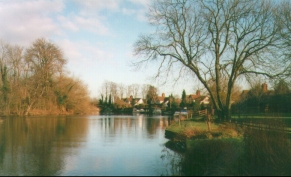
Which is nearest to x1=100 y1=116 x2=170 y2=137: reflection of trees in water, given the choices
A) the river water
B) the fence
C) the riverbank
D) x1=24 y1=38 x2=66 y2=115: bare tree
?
the river water

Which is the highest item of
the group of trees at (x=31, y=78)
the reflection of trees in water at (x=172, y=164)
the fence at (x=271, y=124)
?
the group of trees at (x=31, y=78)

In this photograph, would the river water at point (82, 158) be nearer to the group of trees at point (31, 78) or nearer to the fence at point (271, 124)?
the fence at point (271, 124)

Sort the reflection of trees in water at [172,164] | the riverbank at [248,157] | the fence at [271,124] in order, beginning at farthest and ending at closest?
the reflection of trees in water at [172,164]
the fence at [271,124]
the riverbank at [248,157]

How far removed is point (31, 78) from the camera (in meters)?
60.2

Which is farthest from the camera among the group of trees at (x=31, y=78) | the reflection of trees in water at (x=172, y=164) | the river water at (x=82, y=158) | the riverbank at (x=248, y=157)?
the group of trees at (x=31, y=78)

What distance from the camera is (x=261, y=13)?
1164 inches

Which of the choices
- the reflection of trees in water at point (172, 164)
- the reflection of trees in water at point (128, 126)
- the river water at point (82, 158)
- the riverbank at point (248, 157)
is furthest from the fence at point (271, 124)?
the reflection of trees in water at point (128, 126)

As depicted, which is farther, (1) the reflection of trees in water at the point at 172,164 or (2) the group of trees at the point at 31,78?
(2) the group of trees at the point at 31,78

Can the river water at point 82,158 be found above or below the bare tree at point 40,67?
below

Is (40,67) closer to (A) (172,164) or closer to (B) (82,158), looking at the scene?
(B) (82,158)

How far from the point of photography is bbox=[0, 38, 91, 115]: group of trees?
192ft

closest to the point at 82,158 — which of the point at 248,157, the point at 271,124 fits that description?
the point at 248,157

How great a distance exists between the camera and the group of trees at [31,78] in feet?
192

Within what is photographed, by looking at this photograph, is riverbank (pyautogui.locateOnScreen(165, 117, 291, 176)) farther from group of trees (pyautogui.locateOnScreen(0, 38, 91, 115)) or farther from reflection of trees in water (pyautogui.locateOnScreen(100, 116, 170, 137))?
group of trees (pyautogui.locateOnScreen(0, 38, 91, 115))
